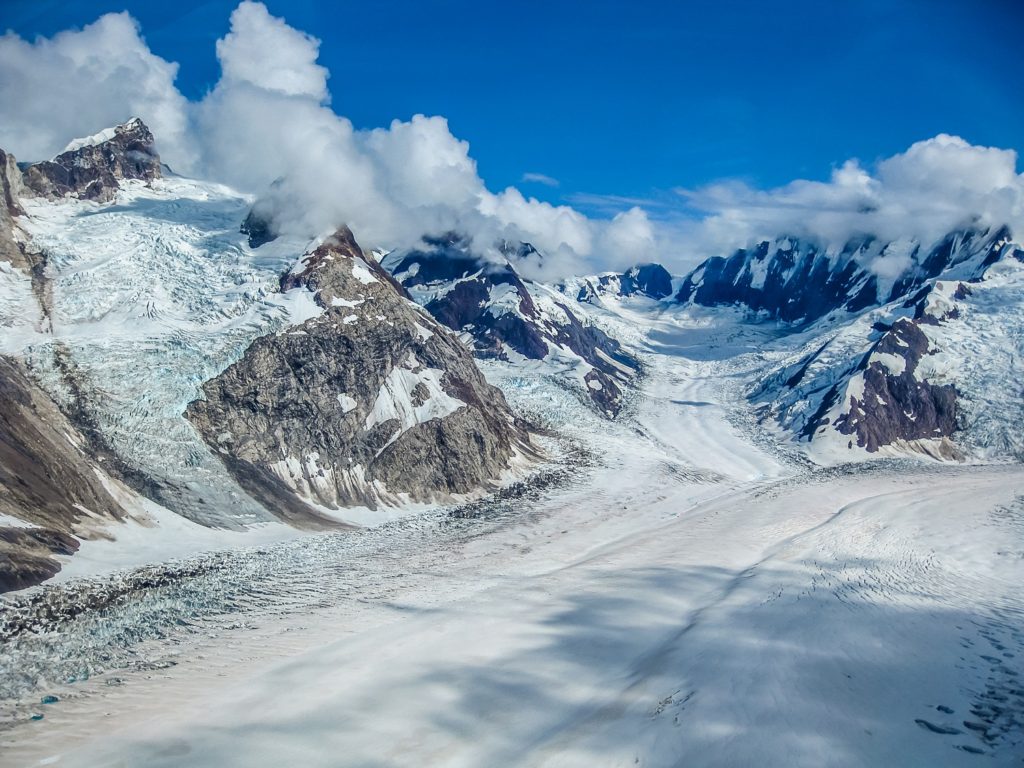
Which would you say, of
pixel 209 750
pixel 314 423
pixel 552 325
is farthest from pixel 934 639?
pixel 552 325

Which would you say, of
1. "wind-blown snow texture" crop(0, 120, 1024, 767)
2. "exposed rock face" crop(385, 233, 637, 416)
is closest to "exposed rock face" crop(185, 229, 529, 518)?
"wind-blown snow texture" crop(0, 120, 1024, 767)

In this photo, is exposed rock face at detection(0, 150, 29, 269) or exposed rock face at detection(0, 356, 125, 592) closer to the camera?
exposed rock face at detection(0, 356, 125, 592)

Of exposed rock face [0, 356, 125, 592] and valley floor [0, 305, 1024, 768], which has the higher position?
exposed rock face [0, 356, 125, 592]

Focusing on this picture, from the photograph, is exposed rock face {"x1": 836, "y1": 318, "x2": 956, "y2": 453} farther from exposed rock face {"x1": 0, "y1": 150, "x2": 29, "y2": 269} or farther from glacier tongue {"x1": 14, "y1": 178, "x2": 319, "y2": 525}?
exposed rock face {"x1": 0, "y1": 150, "x2": 29, "y2": 269}

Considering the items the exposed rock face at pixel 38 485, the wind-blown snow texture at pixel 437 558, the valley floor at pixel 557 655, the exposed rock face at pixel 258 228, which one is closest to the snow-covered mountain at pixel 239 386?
the exposed rock face at pixel 38 485

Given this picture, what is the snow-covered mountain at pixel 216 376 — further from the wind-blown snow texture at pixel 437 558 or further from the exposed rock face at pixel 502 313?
the exposed rock face at pixel 502 313

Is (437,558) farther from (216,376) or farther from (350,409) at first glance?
(216,376)

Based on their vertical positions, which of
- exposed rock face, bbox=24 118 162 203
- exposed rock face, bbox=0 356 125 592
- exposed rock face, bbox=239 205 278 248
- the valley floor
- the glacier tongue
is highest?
exposed rock face, bbox=24 118 162 203

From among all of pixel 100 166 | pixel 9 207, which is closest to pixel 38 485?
pixel 9 207
